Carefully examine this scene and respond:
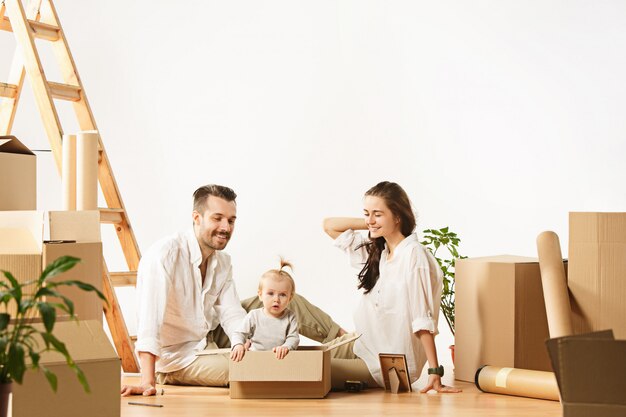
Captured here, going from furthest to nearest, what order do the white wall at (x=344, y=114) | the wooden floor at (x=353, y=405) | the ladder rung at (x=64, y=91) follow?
the white wall at (x=344, y=114) < the ladder rung at (x=64, y=91) < the wooden floor at (x=353, y=405)

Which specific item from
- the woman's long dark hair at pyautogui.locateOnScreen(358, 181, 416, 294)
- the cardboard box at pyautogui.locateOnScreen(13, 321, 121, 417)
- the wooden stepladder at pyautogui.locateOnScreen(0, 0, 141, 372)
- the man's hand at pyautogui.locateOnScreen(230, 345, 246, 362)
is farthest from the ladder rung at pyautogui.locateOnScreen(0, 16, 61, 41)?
the cardboard box at pyautogui.locateOnScreen(13, 321, 121, 417)

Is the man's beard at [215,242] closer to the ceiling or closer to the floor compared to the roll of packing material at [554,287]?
closer to the ceiling

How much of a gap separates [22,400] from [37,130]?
3.24 metres

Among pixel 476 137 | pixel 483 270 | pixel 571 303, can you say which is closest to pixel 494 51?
pixel 476 137

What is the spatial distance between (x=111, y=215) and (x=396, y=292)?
4.27 ft

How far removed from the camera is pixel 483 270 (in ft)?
12.2

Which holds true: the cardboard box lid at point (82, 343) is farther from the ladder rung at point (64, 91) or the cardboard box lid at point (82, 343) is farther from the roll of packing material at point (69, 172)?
the ladder rung at point (64, 91)

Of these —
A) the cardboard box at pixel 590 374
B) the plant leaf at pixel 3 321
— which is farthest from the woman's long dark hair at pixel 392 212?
the plant leaf at pixel 3 321

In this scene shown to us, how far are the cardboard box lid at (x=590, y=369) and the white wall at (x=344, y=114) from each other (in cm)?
290

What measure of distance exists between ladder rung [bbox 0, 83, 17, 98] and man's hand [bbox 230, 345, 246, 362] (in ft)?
5.56

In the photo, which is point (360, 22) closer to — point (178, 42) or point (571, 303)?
point (178, 42)

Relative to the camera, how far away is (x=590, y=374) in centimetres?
169

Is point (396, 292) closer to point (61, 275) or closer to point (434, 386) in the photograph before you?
point (434, 386)

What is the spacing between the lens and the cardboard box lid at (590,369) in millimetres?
1683
